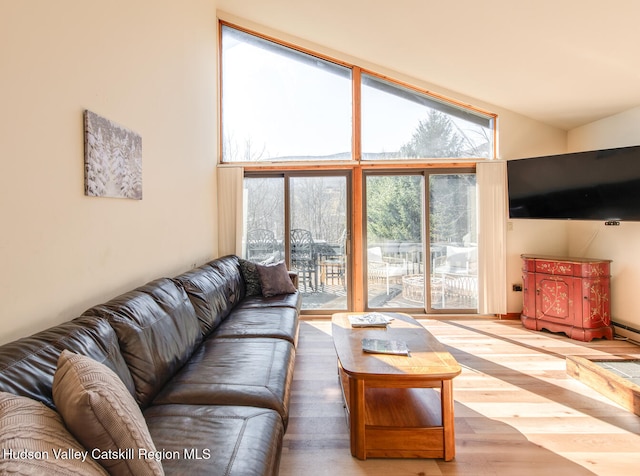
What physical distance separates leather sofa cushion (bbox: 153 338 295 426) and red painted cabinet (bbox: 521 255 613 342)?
10.3ft

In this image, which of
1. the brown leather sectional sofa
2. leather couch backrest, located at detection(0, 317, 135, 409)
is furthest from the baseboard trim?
leather couch backrest, located at detection(0, 317, 135, 409)

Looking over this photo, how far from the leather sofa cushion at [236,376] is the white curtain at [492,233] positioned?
9.96 feet

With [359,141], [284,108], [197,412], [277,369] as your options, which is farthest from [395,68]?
[197,412]

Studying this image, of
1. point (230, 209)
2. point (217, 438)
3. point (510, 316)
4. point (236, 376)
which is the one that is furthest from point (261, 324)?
point (510, 316)

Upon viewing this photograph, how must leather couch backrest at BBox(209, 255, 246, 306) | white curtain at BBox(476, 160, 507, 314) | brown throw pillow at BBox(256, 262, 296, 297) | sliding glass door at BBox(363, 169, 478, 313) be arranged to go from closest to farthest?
leather couch backrest at BBox(209, 255, 246, 306) < brown throw pillow at BBox(256, 262, 296, 297) < white curtain at BBox(476, 160, 507, 314) < sliding glass door at BBox(363, 169, 478, 313)

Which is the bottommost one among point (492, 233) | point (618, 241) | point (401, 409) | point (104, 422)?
point (401, 409)

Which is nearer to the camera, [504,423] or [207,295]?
[504,423]

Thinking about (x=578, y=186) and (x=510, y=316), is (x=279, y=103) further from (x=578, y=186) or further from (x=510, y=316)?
(x=510, y=316)

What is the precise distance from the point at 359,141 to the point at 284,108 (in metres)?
1.12

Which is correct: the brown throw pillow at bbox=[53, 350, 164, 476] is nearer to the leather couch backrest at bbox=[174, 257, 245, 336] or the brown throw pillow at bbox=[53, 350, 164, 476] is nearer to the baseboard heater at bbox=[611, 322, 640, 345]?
the leather couch backrest at bbox=[174, 257, 245, 336]

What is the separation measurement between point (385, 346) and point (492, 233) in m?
2.87

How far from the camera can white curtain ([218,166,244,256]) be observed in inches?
166

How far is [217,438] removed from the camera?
49.2 inches

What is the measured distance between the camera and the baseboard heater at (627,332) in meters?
3.37
